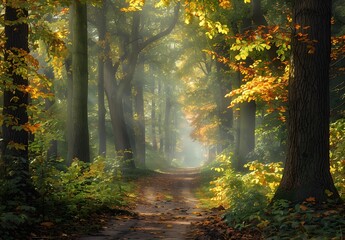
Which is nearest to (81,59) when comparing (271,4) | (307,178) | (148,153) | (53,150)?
(271,4)

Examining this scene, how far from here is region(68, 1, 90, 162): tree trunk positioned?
13766 mm

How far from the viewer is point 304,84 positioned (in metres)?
7.71

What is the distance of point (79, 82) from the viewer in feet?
45.4

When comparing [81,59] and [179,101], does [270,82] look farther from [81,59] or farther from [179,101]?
[179,101]

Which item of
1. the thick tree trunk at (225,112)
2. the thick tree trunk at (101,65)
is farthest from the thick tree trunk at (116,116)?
the thick tree trunk at (225,112)

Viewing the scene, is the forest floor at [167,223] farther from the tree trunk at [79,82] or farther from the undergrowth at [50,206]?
the tree trunk at [79,82]

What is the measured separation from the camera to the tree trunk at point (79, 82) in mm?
13766

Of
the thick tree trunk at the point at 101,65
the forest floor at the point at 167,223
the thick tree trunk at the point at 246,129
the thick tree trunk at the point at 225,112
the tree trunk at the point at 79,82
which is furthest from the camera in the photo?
the thick tree trunk at the point at 225,112

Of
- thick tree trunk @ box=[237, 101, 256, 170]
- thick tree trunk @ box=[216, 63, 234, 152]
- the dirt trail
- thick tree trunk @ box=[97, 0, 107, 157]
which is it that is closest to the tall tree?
thick tree trunk @ box=[97, 0, 107, 157]

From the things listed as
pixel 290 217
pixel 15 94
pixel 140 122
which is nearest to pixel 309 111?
pixel 290 217

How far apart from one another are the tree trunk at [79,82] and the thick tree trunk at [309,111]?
801cm

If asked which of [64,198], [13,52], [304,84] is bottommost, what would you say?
[64,198]

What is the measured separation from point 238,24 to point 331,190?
12220 millimetres

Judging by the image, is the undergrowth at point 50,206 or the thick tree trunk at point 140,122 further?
the thick tree trunk at point 140,122
